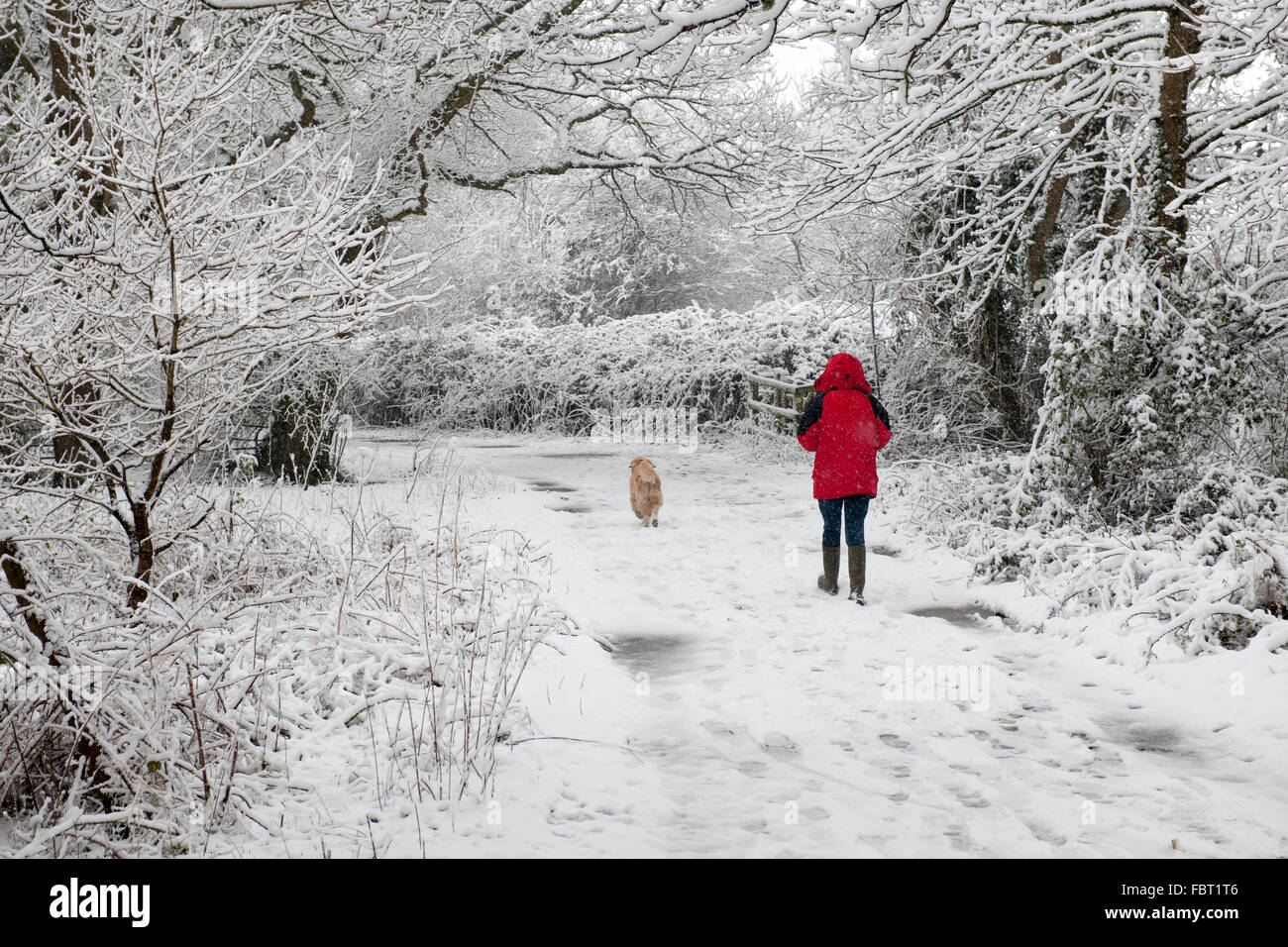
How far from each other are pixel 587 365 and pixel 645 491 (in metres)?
10.7

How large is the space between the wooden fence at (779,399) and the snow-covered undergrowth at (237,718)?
1024 cm

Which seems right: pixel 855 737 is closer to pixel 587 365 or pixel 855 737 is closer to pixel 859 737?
pixel 859 737

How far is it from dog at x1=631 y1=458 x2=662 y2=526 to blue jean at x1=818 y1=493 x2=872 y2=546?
2.66m

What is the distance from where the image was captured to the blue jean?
6371 mm

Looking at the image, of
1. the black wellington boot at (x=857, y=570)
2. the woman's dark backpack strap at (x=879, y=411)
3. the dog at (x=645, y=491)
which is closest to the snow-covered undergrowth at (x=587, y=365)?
the dog at (x=645, y=491)

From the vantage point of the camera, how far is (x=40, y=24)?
27.1ft

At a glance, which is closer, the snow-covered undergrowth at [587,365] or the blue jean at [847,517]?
the blue jean at [847,517]

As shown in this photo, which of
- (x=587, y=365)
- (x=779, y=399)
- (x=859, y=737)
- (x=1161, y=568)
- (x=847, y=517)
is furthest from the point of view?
(x=587, y=365)

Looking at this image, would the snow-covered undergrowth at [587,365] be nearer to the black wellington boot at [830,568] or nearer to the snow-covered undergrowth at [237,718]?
the black wellington boot at [830,568]

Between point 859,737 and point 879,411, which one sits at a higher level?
point 879,411

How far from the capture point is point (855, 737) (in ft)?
12.9

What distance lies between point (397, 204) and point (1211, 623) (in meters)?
8.90

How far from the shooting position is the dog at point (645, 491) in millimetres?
8992

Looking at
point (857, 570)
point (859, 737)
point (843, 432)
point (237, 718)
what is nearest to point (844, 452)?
point (843, 432)
